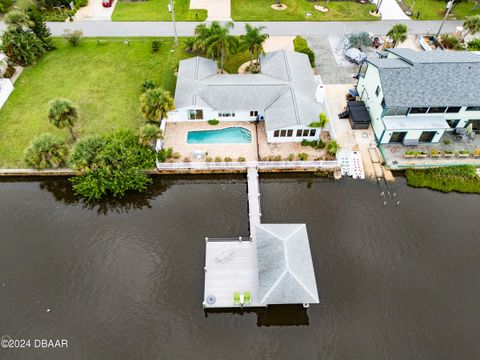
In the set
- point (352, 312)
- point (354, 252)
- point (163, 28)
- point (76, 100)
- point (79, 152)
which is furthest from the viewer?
point (163, 28)

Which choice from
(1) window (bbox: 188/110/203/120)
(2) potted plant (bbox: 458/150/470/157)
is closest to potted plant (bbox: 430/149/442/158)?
(2) potted plant (bbox: 458/150/470/157)

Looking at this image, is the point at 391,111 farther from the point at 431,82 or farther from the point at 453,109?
the point at 453,109

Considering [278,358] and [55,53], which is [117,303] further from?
[55,53]

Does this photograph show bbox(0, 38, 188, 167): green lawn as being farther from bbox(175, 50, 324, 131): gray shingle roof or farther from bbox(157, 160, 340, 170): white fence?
bbox(157, 160, 340, 170): white fence

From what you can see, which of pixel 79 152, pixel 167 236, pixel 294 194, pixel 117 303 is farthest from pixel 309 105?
pixel 117 303

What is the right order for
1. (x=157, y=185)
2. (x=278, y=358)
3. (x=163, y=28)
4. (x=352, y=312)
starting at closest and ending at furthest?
(x=278, y=358) < (x=352, y=312) < (x=157, y=185) < (x=163, y=28)

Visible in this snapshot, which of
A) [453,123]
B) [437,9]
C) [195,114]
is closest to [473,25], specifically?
[437,9]
